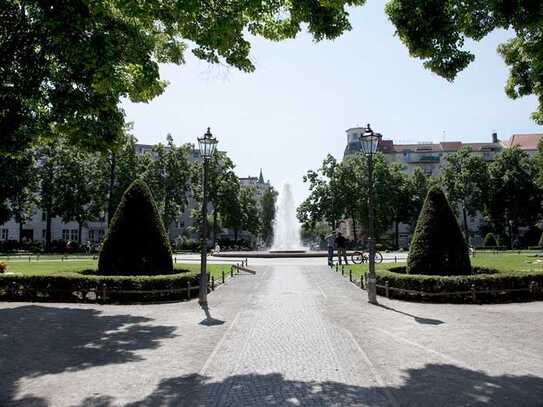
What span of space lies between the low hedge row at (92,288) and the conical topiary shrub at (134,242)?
157 centimetres

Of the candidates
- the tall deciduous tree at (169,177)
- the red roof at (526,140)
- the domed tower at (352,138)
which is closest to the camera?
the tall deciduous tree at (169,177)

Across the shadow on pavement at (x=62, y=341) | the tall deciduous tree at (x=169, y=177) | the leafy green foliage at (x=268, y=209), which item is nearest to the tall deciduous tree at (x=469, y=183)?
the tall deciduous tree at (x=169, y=177)

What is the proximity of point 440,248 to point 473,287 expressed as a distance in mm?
2308

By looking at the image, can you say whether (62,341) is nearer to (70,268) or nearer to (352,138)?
(70,268)

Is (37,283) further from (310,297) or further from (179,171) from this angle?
(179,171)

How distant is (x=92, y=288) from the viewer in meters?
17.0

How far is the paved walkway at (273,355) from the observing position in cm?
688

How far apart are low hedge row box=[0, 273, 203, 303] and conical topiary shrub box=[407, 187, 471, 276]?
988 cm

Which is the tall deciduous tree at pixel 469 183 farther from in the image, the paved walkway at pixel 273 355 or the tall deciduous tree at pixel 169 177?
the paved walkway at pixel 273 355

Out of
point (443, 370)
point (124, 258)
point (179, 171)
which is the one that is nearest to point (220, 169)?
point (179, 171)

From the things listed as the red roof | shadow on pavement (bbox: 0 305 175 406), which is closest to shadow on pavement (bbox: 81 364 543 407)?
shadow on pavement (bbox: 0 305 175 406)

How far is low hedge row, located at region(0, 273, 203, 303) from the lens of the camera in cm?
1686

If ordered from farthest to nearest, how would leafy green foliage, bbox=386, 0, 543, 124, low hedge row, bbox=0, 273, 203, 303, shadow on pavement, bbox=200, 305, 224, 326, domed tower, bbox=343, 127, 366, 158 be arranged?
domed tower, bbox=343, 127, 366, 158, low hedge row, bbox=0, 273, 203, 303, shadow on pavement, bbox=200, 305, 224, 326, leafy green foliage, bbox=386, 0, 543, 124

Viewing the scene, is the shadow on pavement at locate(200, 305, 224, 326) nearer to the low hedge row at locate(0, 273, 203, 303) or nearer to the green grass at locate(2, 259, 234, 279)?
the low hedge row at locate(0, 273, 203, 303)
